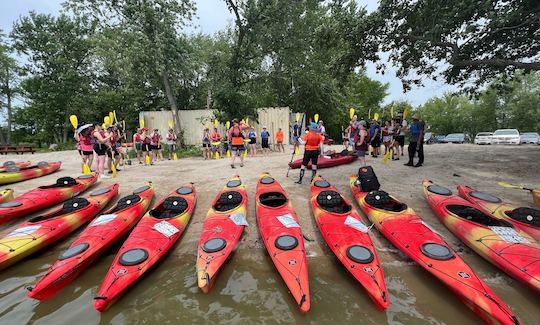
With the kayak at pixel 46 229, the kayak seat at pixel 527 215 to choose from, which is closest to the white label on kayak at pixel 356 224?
the kayak seat at pixel 527 215

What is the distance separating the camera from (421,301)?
3.42 metres

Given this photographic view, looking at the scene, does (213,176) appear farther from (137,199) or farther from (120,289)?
(120,289)

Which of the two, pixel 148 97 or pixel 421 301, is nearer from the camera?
pixel 421 301

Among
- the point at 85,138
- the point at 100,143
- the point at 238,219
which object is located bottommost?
the point at 238,219

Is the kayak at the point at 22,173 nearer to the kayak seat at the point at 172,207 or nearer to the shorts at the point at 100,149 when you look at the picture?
the shorts at the point at 100,149

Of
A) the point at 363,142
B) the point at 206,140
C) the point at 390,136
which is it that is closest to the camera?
the point at 363,142

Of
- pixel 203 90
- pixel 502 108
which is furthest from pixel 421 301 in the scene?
pixel 502 108

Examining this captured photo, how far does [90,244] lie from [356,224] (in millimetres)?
4130

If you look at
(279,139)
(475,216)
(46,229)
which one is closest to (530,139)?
(279,139)

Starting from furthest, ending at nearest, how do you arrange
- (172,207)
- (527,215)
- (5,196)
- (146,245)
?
1. (5,196)
2. (172,207)
3. (527,215)
4. (146,245)

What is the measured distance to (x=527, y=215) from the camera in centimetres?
474

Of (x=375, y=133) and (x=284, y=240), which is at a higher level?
(x=375, y=133)

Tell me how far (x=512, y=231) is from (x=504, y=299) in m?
1.39

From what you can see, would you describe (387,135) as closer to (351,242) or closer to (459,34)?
(459,34)
